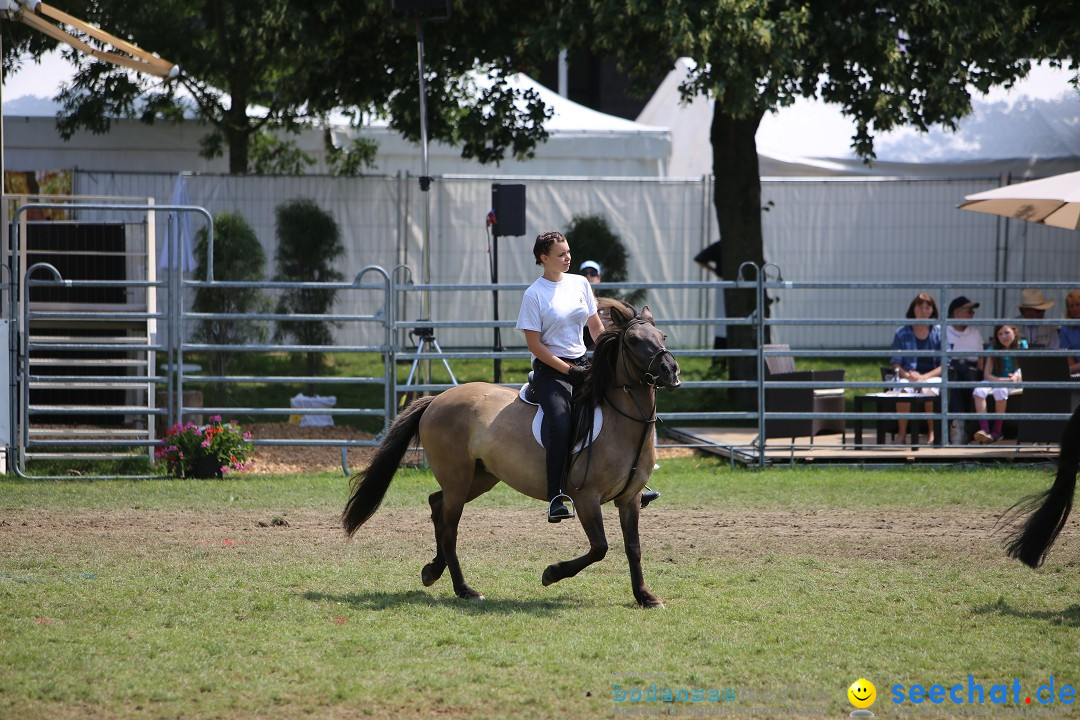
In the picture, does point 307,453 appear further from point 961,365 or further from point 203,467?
point 961,365

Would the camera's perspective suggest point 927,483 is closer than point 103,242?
Yes

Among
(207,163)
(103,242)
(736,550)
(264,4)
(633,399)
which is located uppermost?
(264,4)

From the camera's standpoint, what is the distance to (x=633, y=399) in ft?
20.9

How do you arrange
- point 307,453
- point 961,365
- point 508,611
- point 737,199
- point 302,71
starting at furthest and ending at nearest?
1. point 737,199
2. point 302,71
3. point 307,453
4. point 961,365
5. point 508,611

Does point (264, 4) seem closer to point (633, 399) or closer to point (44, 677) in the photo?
point (633, 399)

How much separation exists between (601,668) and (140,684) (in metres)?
1.88

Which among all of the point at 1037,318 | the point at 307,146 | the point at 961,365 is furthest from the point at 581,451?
the point at 307,146

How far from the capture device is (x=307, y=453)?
12797mm

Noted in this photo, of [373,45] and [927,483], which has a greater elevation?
[373,45]

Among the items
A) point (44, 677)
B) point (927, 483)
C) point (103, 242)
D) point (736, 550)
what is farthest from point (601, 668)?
point (103, 242)

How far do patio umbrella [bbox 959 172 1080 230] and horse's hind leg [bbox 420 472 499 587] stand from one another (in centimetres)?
691

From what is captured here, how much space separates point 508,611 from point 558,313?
1.61m

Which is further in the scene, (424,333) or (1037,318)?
(1037,318)

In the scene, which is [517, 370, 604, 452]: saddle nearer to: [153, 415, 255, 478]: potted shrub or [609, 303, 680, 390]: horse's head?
[609, 303, 680, 390]: horse's head
